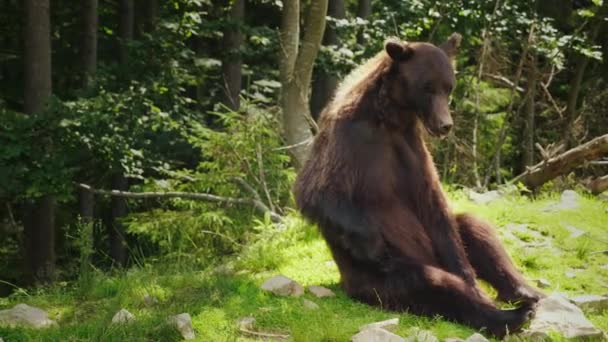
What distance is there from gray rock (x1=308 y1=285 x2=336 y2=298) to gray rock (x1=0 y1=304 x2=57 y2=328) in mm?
1941

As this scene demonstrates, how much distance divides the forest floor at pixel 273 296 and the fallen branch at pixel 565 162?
0.94 m

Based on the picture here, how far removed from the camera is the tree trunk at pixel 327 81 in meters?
16.9

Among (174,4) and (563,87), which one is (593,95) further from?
(174,4)

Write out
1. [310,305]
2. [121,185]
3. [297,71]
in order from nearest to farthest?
[310,305] < [297,71] < [121,185]

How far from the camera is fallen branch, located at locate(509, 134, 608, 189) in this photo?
9.51m

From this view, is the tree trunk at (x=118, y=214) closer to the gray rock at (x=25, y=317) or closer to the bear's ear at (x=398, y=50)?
the gray rock at (x=25, y=317)

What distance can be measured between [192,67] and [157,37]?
6.11 feet

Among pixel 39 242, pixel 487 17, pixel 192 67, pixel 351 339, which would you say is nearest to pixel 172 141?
pixel 192 67

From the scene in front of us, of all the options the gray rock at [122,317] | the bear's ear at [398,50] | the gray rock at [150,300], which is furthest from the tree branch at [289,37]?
the gray rock at [122,317]

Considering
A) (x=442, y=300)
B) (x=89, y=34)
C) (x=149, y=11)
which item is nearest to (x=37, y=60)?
(x=89, y=34)

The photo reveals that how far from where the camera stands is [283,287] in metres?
5.72

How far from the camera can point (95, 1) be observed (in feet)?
49.8

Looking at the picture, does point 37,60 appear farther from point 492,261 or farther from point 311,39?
point 492,261

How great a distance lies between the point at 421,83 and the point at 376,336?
6.86ft
